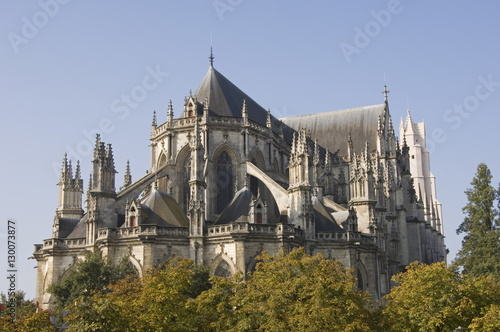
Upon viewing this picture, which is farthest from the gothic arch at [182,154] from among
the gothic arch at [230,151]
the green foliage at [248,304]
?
the green foliage at [248,304]

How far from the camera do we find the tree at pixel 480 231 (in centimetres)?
4125

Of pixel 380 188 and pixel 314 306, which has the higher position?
pixel 380 188

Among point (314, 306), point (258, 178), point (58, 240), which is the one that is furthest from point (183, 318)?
point (258, 178)

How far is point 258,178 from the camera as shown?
49562mm

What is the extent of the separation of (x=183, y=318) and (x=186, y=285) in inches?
111

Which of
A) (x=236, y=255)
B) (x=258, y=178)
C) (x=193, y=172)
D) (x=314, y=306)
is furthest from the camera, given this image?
(x=258, y=178)

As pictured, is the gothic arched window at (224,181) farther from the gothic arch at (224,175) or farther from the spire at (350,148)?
the spire at (350,148)

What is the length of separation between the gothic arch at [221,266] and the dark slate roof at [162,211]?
11.2 ft

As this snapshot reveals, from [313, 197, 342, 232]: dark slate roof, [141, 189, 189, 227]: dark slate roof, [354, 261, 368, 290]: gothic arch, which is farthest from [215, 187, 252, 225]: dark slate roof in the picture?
[354, 261, 368, 290]: gothic arch

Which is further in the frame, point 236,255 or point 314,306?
point 236,255

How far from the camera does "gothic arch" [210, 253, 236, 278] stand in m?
41.4

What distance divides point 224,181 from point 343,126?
22559 mm

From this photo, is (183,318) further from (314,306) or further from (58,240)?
(58,240)

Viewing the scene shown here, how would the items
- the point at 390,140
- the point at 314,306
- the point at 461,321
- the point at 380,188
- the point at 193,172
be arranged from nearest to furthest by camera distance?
the point at 314,306, the point at 461,321, the point at 193,172, the point at 380,188, the point at 390,140
